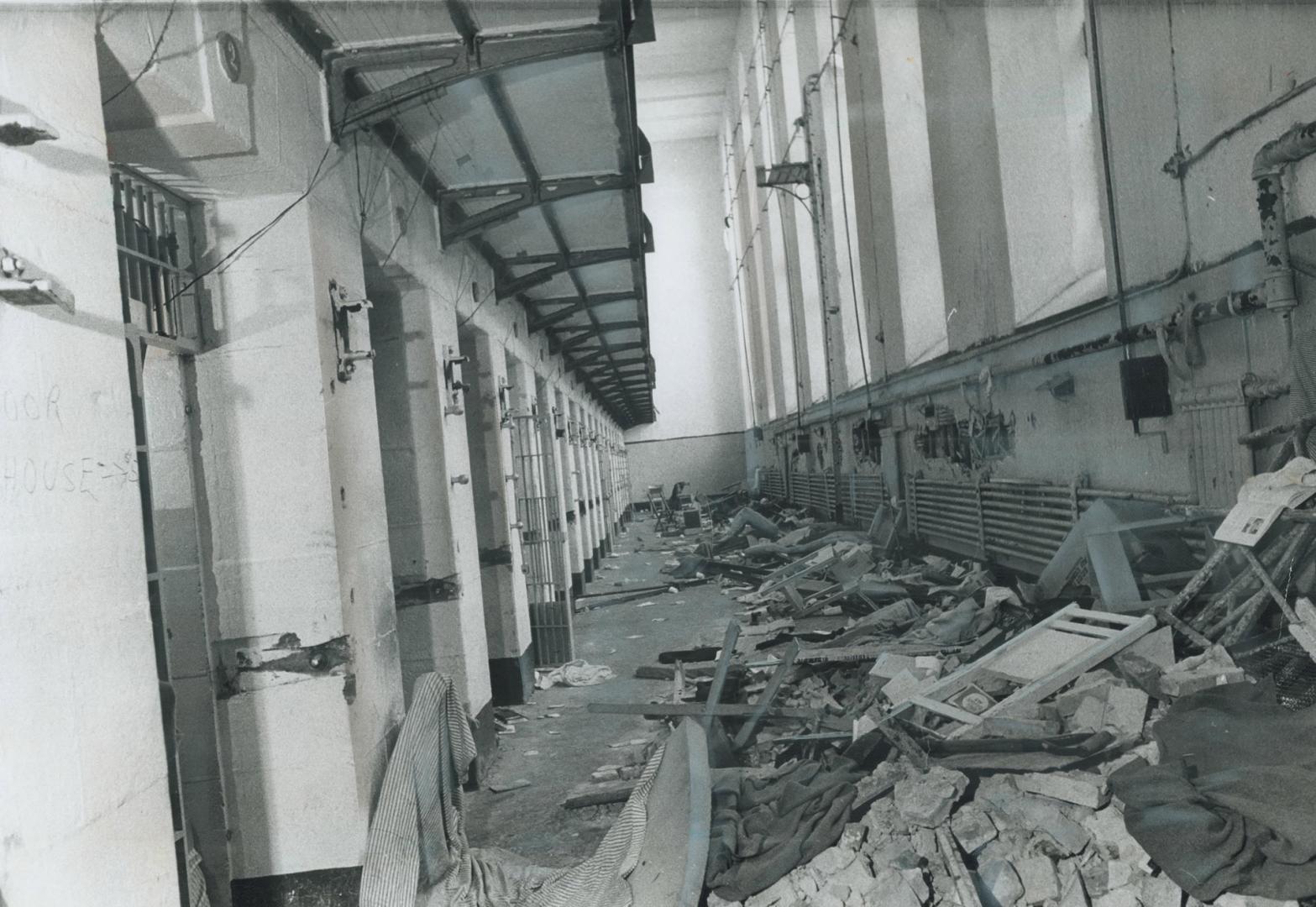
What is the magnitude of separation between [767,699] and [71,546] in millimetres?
4453

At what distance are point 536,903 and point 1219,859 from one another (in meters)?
2.75

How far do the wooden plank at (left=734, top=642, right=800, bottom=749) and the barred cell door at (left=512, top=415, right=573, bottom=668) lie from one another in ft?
11.1

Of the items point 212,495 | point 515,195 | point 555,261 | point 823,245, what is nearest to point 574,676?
point 555,261

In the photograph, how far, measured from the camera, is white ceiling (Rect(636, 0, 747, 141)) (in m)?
23.5

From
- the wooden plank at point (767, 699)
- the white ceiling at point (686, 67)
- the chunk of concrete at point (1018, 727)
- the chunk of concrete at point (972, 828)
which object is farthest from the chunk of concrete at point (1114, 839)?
the white ceiling at point (686, 67)

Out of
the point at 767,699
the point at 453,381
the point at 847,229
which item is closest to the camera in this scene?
the point at 767,699

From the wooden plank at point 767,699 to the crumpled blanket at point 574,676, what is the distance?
2508 millimetres

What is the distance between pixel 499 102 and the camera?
5.12m

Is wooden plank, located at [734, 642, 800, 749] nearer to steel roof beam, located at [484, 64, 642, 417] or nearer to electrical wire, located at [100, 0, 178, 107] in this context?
steel roof beam, located at [484, 64, 642, 417]

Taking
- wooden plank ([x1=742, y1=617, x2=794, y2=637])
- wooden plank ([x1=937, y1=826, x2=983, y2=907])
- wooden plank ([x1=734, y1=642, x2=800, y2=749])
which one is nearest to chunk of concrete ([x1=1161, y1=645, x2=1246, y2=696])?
wooden plank ([x1=937, y1=826, x2=983, y2=907])

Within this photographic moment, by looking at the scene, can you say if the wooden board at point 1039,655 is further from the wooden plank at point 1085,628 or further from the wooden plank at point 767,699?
the wooden plank at point 767,699

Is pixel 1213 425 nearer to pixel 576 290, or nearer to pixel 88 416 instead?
pixel 88 416

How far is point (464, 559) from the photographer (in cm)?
666

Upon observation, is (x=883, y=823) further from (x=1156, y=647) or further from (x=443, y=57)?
(x=443, y=57)
